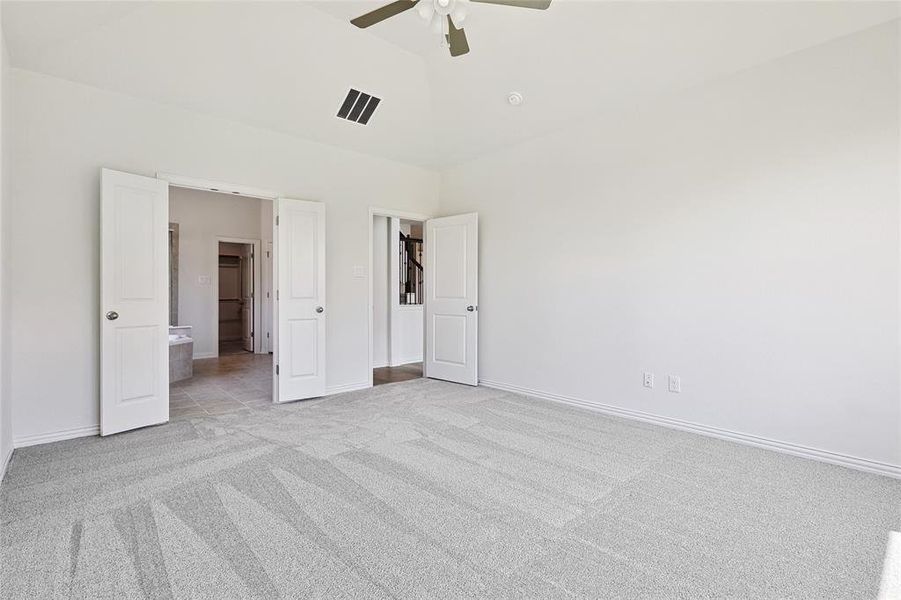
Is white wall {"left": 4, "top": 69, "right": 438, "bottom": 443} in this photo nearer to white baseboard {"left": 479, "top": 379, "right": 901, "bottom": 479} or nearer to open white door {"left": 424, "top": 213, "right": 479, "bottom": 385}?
open white door {"left": 424, "top": 213, "right": 479, "bottom": 385}

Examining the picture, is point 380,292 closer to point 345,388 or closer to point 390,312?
point 390,312

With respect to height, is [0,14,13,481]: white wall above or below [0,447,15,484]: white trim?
above

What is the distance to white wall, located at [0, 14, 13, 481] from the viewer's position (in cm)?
267

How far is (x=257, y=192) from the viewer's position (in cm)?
430

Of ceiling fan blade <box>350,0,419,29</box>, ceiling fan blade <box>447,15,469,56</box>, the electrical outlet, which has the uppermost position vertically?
ceiling fan blade <box>350,0,419,29</box>

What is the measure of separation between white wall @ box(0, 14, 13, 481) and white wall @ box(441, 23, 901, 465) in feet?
13.7

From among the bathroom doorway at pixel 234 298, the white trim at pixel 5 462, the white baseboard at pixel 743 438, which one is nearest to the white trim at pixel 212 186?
the white trim at pixel 5 462

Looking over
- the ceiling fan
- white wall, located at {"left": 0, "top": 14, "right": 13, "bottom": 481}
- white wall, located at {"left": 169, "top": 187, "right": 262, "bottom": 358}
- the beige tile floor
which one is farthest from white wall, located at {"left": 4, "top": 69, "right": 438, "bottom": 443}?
white wall, located at {"left": 169, "top": 187, "right": 262, "bottom": 358}

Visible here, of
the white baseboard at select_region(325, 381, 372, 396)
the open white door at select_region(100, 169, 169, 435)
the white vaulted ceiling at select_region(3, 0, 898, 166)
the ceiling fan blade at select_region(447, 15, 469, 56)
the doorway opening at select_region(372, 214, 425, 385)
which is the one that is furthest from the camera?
the doorway opening at select_region(372, 214, 425, 385)

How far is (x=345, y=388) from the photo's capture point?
492 centimetres

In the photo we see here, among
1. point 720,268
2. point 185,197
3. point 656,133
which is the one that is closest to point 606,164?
point 656,133

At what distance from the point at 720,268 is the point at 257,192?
4.20 m

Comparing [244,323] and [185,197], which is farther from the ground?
[185,197]

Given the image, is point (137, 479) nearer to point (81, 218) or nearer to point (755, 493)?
point (81, 218)
